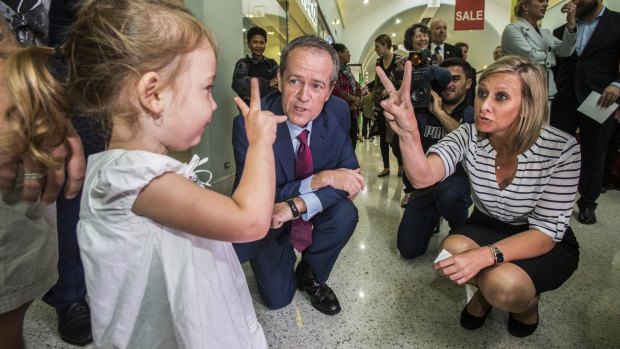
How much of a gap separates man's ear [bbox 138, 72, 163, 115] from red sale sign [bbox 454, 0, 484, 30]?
610 cm

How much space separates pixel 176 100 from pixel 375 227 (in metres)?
1.68

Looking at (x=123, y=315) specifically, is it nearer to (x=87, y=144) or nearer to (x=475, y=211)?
(x=87, y=144)

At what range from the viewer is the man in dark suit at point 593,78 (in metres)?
2.04

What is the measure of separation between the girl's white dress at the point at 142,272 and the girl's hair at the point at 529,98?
1022 millimetres

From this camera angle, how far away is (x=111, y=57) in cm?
58

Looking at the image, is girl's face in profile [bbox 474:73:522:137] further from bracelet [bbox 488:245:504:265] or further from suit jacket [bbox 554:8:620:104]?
suit jacket [bbox 554:8:620:104]

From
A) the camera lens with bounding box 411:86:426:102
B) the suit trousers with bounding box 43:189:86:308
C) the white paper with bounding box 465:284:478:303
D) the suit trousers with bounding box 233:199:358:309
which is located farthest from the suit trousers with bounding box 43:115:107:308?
the white paper with bounding box 465:284:478:303

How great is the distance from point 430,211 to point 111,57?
1.51 meters

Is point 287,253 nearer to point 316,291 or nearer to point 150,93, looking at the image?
point 316,291

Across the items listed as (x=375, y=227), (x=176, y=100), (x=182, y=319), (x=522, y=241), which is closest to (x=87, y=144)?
(x=176, y=100)

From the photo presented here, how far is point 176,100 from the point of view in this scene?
2.11 ft

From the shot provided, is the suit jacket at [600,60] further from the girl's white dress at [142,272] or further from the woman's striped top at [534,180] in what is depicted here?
the girl's white dress at [142,272]

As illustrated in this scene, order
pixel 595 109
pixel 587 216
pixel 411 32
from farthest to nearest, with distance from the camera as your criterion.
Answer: pixel 411 32 < pixel 587 216 < pixel 595 109

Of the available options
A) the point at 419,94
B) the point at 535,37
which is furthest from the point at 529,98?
the point at 535,37
